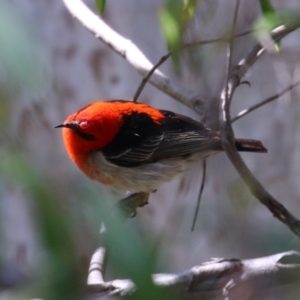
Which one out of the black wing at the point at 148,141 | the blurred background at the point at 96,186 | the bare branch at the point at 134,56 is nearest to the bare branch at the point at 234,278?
the blurred background at the point at 96,186

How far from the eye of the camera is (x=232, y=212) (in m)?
1.32

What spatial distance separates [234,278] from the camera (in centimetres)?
122

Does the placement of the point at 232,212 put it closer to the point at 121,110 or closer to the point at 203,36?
the point at 203,36

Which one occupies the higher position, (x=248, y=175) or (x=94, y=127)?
(x=94, y=127)

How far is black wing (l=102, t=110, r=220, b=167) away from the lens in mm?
2348

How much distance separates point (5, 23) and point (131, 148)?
1805mm

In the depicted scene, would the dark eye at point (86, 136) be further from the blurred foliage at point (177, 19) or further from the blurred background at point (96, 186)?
the blurred foliage at point (177, 19)

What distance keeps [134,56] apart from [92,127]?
1.09 ft

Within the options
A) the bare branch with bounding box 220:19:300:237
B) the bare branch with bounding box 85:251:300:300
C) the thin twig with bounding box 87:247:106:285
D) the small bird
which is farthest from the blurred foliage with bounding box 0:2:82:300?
the small bird

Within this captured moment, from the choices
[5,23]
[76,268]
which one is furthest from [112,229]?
[5,23]

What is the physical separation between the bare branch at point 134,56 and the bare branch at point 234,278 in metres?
0.93

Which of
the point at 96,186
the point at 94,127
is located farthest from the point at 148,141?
the point at 96,186

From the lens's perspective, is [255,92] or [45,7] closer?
[255,92]

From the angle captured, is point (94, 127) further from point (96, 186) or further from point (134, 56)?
point (96, 186)
